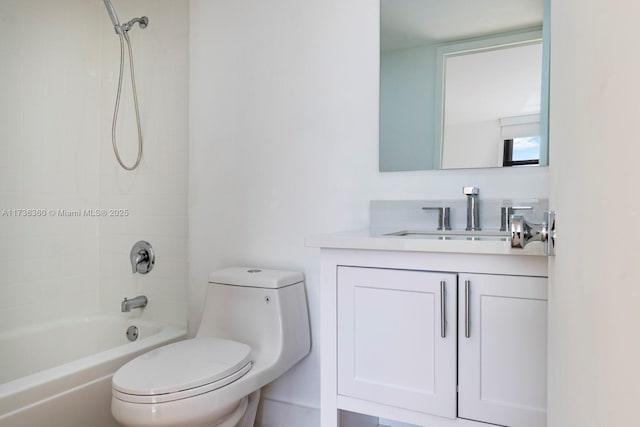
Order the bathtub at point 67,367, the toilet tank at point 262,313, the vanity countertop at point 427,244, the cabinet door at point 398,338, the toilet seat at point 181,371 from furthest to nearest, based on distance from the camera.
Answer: the toilet tank at point 262,313 → the bathtub at point 67,367 → the toilet seat at point 181,371 → the cabinet door at point 398,338 → the vanity countertop at point 427,244

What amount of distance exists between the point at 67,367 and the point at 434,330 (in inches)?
49.0

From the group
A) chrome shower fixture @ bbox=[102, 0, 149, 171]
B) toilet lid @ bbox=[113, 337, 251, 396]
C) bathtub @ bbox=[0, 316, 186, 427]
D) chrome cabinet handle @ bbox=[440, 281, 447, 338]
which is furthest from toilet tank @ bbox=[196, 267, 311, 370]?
chrome shower fixture @ bbox=[102, 0, 149, 171]

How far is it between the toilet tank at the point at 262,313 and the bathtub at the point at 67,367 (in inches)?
13.2

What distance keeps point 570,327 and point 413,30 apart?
4.75 feet

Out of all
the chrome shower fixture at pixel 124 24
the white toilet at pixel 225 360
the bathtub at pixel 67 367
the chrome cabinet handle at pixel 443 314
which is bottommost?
the bathtub at pixel 67 367

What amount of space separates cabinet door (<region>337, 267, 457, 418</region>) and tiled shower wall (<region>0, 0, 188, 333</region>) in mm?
1176

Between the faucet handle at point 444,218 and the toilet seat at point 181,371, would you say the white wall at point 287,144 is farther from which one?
the toilet seat at point 181,371

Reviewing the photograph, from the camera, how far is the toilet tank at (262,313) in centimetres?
170

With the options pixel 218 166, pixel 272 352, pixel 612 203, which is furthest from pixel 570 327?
pixel 218 166

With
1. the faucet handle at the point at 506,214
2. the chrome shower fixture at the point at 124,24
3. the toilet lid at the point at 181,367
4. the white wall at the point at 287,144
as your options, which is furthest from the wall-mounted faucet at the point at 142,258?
the faucet handle at the point at 506,214

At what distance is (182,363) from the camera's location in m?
1.43

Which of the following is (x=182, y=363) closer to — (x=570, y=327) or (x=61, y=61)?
(x=570, y=327)

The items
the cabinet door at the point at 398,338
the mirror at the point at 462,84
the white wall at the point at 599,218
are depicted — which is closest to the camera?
the white wall at the point at 599,218

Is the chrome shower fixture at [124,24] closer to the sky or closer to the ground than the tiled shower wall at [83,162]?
closer to the sky
